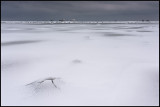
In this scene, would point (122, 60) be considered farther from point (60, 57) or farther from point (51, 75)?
point (51, 75)

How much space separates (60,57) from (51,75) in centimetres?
193

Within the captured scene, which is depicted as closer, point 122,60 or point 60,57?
point 122,60

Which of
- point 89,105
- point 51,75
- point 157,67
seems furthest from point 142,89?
point 51,75

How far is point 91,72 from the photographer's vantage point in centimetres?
452

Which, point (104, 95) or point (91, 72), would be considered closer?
point (104, 95)

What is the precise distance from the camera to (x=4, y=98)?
321 centimetres

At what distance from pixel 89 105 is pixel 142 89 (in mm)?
1098

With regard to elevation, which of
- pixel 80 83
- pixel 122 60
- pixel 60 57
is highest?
pixel 60 57

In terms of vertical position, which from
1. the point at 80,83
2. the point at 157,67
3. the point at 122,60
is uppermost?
the point at 122,60

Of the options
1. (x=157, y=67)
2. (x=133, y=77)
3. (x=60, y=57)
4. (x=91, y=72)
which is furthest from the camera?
(x=60, y=57)

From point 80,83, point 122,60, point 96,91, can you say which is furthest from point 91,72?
point 122,60

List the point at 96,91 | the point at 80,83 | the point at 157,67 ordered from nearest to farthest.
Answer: the point at 96,91 → the point at 80,83 → the point at 157,67

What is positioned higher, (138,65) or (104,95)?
(138,65)

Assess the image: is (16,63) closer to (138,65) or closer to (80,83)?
(80,83)
